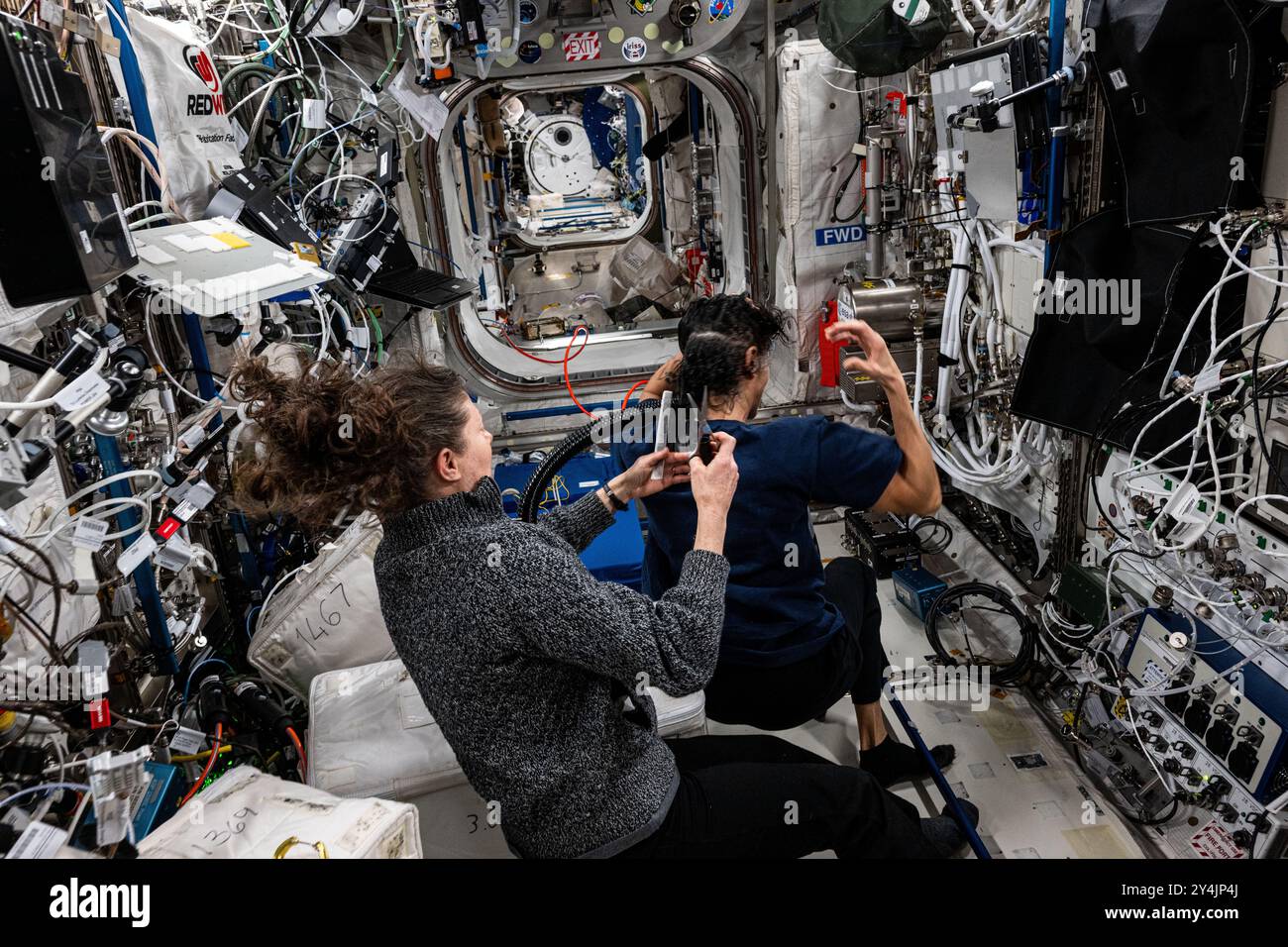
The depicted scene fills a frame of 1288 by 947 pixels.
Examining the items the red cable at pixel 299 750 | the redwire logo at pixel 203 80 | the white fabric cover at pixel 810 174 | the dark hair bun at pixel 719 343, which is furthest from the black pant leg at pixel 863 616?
the redwire logo at pixel 203 80

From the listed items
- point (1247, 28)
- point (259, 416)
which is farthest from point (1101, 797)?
point (259, 416)

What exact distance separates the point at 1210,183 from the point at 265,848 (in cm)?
269

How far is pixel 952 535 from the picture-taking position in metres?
3.95

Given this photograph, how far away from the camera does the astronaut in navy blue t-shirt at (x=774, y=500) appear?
2070 mm

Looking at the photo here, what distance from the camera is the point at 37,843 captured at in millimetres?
1287

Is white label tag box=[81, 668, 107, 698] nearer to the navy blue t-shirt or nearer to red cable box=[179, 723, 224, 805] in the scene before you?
red cable box=[179, 723, 224, 805]

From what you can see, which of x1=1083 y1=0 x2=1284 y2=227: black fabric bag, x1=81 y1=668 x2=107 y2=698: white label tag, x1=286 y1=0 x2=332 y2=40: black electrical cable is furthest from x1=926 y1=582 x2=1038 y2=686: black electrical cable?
x1=286 y1=0 x2=332 y2=40: black electrical cable

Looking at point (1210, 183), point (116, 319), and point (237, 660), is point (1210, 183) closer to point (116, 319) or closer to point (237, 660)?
point (116, 319)

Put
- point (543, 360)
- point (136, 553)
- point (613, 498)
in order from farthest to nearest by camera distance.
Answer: point (543, 360)
point (613, 498)
point (136, 553)

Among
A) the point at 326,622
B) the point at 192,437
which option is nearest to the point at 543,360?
the point at 326,622

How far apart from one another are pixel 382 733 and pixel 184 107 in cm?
211

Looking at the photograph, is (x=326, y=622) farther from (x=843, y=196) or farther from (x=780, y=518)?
(x=843, y=196)

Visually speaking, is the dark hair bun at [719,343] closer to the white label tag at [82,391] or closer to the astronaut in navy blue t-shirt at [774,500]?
the astronaut in navy blue t-shirt at [774,500]

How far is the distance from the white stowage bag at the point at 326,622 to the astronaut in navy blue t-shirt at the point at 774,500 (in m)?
1.03
